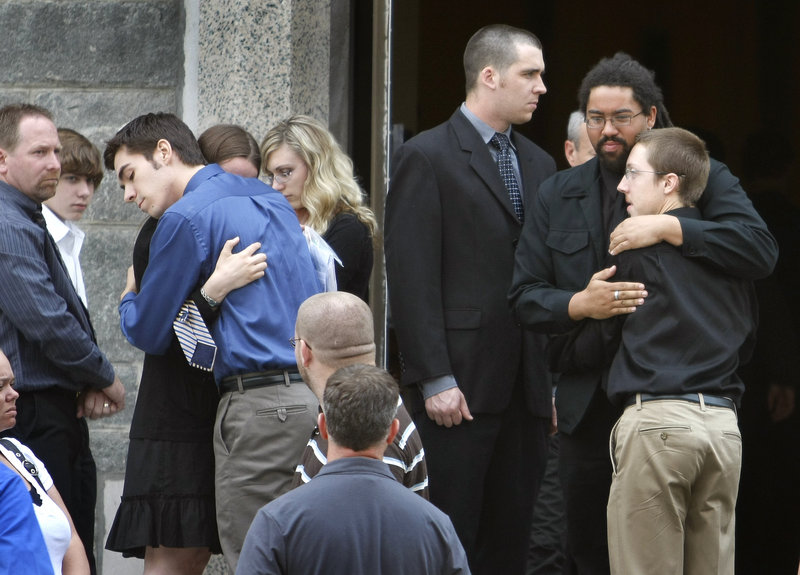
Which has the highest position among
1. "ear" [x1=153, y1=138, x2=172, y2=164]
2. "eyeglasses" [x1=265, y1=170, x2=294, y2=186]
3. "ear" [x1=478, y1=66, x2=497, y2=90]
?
"ear" [x1=478, y1=66, x2=497, y2=90]

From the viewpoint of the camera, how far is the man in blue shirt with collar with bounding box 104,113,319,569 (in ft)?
13.2

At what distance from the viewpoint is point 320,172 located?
4910mm

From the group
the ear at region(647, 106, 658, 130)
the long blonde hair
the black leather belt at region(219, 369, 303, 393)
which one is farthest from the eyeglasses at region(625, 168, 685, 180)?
the long blonde hair

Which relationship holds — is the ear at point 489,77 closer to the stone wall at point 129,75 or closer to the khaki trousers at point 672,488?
the stone wall at point 129,75

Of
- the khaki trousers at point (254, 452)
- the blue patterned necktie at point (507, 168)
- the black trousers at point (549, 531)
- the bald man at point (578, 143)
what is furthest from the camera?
the black trousers at point (549, 531)

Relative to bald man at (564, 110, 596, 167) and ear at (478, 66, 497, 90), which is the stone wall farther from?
bald man at (564, 110, 596, 167)

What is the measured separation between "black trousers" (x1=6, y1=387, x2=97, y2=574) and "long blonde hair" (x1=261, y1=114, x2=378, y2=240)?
1.06 m

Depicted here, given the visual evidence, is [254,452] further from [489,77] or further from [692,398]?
[489,77]

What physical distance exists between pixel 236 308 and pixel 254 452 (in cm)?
43

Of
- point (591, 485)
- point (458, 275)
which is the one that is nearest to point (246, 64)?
point (458, 275)

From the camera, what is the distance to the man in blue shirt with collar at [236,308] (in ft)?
13.2

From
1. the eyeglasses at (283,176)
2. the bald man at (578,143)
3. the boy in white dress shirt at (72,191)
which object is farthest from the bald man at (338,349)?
the bald man at (578,143)

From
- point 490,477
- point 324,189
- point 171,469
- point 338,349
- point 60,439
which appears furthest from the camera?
point 324,189

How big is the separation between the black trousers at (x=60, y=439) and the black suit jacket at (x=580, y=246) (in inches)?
58.0
